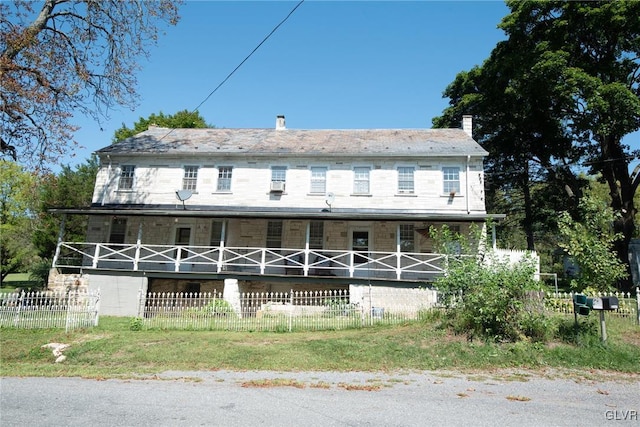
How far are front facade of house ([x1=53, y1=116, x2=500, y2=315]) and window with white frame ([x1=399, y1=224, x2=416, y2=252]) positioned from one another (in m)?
0.05

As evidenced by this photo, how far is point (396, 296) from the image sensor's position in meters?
15.4

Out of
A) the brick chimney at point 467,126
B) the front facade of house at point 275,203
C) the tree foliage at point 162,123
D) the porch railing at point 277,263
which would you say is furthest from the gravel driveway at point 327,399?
the tree foliage at point 162,123

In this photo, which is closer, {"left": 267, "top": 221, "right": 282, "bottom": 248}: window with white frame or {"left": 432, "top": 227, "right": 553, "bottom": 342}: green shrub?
{"left": 432, "top": 227, "right": 553, "bottom": 342}: green shrub

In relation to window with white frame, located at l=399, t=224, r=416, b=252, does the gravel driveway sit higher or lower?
lower

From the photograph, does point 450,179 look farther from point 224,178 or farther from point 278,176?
point 224,178

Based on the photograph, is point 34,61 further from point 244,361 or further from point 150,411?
point 150,411

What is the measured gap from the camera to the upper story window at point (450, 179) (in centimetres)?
1899

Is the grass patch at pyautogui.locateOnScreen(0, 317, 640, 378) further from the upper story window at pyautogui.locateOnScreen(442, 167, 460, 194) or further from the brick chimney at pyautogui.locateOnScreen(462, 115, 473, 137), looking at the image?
the brick chimney at pyautogui.locateOnScreen(462, 115, 473, 137)

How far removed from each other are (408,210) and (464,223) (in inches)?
104

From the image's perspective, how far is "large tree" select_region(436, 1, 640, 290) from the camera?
21.5 meters

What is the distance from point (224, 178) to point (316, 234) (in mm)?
5574

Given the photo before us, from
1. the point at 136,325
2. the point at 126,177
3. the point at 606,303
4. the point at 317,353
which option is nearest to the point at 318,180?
the point at 126,177

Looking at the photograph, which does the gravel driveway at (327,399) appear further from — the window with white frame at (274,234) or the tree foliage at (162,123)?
the tree foliage at (162,123)

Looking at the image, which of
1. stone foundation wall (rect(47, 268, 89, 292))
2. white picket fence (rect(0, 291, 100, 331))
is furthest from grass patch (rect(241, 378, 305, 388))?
stone foundation wall (rect(47, 268, 89, 292))
